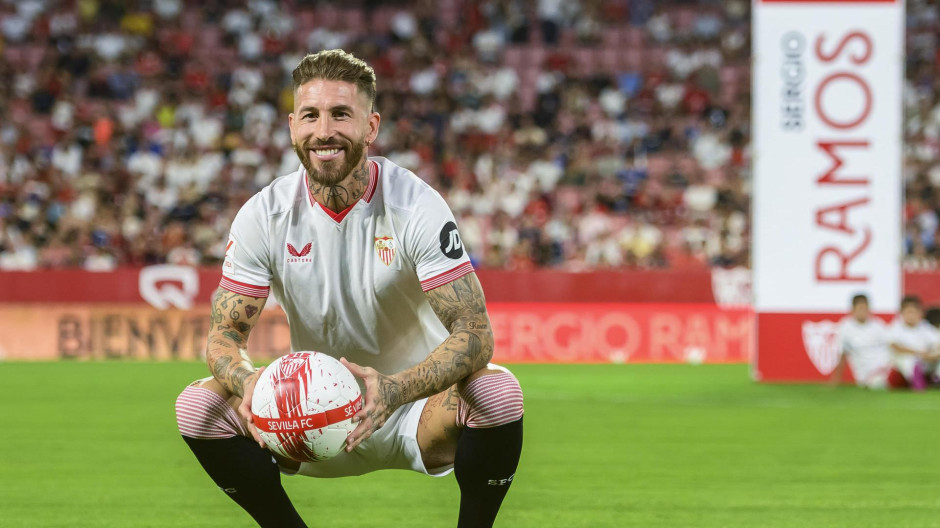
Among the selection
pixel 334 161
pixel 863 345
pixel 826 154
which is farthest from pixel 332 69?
pixel 826 154

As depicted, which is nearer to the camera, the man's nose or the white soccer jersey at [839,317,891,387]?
the man's nose

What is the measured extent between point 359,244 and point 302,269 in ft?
0.68

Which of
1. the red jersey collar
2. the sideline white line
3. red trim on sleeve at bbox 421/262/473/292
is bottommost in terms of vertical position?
the sideline white line

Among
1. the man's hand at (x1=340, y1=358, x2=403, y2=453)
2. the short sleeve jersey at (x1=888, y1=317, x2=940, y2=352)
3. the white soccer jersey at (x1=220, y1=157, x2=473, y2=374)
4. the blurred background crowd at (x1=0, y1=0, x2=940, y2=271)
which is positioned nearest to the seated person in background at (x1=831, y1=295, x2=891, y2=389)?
the short sleeve jersey at (x1=888, y1=317, x2=940, y2=352)

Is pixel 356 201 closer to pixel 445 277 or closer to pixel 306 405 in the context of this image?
pixel 445 277

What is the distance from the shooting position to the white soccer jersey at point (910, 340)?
43.4ft

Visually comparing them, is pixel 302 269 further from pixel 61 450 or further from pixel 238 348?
pixel 61 450

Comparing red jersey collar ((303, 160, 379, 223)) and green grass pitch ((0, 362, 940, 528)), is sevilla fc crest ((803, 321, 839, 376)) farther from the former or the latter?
red jersey collar ((303, 160, 379, 223))

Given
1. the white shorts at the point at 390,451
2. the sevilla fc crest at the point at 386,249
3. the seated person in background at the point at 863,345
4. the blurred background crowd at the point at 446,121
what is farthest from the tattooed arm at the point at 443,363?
the blurred background crowd at the point at 446,121

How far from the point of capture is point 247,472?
14.3 ft

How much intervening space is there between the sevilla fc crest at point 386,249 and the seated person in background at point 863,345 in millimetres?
9501

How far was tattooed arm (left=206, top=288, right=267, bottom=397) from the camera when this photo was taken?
429 centimetres

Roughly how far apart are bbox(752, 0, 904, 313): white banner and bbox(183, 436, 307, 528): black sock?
31.9ft

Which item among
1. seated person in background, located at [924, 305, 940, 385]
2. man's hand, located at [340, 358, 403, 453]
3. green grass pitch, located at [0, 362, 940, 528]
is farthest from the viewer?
seated person in background, located at [924, 305, 940, 385]
